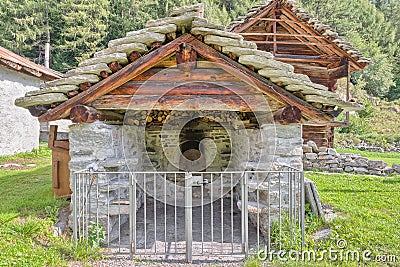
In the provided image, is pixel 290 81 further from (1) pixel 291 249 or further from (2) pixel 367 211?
(2) pixel 367 211

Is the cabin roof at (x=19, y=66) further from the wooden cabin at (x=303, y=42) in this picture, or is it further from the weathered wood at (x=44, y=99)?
the wooden cabin at (x=303, y=42)

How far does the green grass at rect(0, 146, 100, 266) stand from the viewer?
386 cm

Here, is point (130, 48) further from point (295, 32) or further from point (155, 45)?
point (295, 32)

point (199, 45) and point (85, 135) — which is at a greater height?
point (199, 45)

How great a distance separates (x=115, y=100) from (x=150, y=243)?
95.4 inches

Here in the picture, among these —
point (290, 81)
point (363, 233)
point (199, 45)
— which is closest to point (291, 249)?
point (363, 233)

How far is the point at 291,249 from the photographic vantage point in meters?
4.20

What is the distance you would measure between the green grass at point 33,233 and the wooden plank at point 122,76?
1.84 m

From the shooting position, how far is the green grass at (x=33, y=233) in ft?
12.7

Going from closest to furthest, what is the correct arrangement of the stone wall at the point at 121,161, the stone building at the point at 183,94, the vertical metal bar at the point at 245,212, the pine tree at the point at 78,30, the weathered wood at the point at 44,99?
1. the vertical metal bar at the point at 245,212
2. the stone building at the point at 183,94
3. the weathered wood at the point at 44,99
4. the stone wall at the point at 121,161
5. the pine tree at the point at 78,30

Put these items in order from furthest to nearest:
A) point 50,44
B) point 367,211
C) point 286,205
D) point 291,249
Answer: point 50,44, point 367,211, point 286,205, point 291,249

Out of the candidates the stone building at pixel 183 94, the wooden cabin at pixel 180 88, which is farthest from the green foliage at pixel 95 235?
the wooden cabin at pixel 180 88

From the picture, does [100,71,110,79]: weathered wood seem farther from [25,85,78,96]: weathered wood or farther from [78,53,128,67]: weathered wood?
[25,85,78,96]: weathered wood

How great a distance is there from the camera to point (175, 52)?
4.61m
